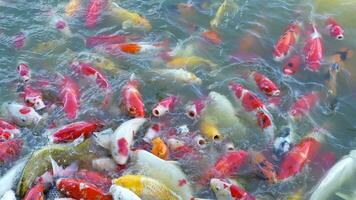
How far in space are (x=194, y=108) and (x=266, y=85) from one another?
1.00 m

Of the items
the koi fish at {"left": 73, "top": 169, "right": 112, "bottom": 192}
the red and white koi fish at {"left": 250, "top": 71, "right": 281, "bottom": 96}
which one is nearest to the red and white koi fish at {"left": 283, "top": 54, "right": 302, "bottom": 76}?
the red and white koi fish at {"left": 250, "top": 71, "right": 281, "bottom": 96}

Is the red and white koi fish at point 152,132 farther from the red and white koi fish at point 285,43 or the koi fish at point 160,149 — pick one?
the red and white koi fish at point 285,43

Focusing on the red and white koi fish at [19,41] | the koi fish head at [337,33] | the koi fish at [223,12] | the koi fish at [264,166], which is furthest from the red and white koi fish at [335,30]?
the red and white koi fish at [19,41]

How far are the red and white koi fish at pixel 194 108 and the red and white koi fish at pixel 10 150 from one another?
1960 mm

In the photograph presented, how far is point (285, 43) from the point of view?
656 centimetres

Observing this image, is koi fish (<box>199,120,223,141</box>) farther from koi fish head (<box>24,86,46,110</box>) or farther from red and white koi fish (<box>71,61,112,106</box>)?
koi fish head (<box>24,86,46,110</box>)

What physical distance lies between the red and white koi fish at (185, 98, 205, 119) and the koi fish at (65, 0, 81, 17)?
258cm

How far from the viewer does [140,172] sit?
16.0 ft

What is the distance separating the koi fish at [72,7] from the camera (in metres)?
7.21

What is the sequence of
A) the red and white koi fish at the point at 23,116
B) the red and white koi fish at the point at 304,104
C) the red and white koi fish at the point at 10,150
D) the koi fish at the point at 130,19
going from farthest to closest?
1. the koi fish at the point at 130,19
2. the red and white koi fish at the point at 304,104
3. the red and white koi fish at the point at 23,116
4. the red and white koi fish at the point at 10,150

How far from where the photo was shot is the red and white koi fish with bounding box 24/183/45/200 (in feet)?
15.0

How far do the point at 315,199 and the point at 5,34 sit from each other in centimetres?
485

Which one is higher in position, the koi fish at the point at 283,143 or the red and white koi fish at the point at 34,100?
the koi fish at the point at 283,143

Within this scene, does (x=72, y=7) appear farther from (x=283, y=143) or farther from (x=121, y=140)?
(x=283, y=143)
